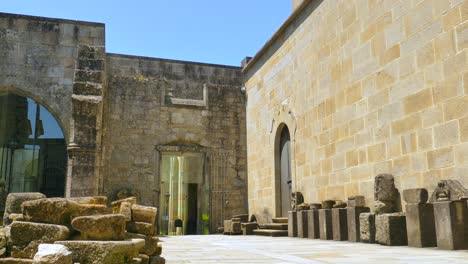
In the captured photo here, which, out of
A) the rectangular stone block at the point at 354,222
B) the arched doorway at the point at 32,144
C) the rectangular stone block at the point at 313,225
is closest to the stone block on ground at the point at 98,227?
the rectangular stone block at the point at 354,222

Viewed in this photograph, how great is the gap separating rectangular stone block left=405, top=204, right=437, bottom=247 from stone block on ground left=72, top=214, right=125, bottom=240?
3744mm

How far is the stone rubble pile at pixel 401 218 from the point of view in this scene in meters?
5.14

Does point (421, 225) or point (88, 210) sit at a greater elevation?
point (88, 210)

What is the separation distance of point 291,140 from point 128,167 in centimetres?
707

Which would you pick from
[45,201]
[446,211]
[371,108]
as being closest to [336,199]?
[371,108]

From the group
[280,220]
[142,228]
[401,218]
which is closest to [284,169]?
[280,220]

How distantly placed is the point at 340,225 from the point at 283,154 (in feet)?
14.2

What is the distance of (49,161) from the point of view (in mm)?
12125

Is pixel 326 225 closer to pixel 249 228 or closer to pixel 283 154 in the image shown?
pixel 283 154

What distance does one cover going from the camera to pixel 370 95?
24.8 ft

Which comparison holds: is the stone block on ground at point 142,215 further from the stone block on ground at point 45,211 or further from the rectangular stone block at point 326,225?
the rectangular stone block at point 326,225

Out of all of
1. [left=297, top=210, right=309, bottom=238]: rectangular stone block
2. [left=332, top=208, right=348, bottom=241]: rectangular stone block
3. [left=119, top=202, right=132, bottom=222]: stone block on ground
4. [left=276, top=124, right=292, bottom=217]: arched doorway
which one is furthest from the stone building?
[left=119, top=202, right=132, bottom=222]: stone block on ground

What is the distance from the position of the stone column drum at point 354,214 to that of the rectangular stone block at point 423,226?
4.80ft

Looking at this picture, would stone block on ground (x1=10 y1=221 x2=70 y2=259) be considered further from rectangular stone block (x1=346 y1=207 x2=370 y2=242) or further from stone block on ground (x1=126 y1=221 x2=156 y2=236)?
rectangular stone block (x1=346 y1=207 x2=370 y2=242)
